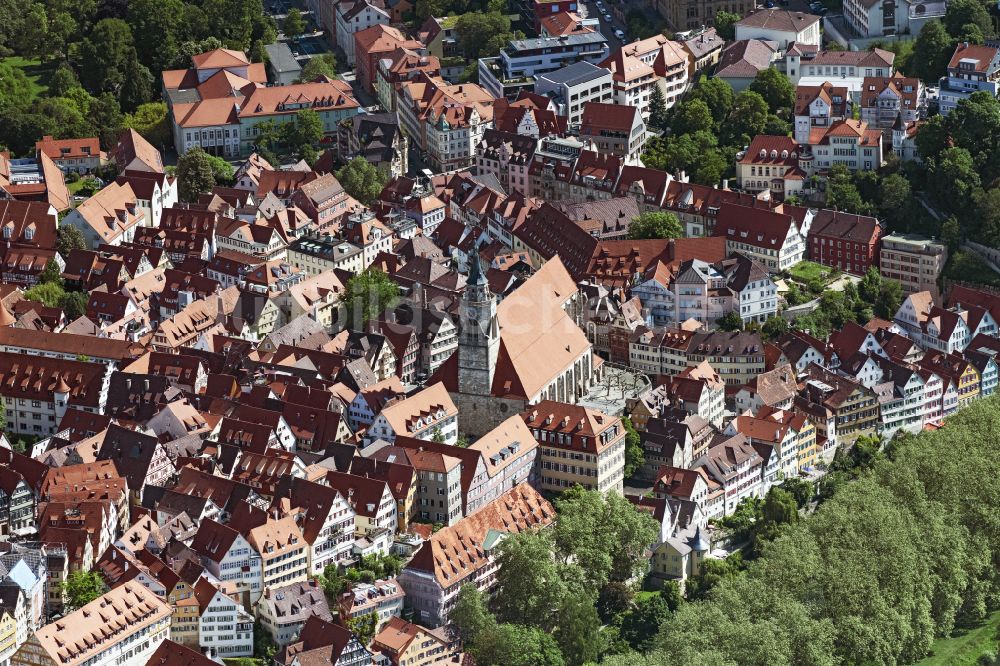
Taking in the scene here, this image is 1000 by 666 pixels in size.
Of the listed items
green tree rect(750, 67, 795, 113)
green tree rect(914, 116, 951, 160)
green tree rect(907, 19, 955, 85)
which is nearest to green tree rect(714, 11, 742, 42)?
green tree rect(750, 67, 795, 113)

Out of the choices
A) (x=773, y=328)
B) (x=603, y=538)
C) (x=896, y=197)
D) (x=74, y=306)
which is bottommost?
(x=773, y=328)

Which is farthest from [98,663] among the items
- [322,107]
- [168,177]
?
[322,107]

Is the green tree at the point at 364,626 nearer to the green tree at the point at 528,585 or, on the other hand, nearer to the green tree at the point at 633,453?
the green tree at the point at 528,585

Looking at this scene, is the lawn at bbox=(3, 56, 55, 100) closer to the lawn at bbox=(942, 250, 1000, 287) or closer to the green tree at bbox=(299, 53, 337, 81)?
the green tree at bbox=(299, 53, 337, 81)

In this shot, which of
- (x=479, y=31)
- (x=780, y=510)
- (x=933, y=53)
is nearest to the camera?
(x=780, y=510)

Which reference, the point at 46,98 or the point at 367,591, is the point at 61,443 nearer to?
the point at 367,591

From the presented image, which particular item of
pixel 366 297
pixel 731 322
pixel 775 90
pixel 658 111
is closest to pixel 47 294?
pixel 366 297

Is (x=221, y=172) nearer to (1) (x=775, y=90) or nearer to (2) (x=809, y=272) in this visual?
(1) (x=775, y=90)
